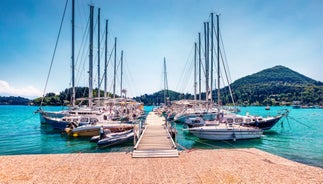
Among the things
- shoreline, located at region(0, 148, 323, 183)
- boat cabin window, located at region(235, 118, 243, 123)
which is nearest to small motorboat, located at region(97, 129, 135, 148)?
shoreline, located at region(0, 148, 323, 183)

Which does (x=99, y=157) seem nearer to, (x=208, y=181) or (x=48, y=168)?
(x=48, y=168)

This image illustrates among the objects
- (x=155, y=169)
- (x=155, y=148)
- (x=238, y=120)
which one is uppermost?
(x=238, y=120)

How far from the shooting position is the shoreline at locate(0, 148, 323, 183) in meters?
9.83

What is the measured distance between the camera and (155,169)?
1117 cm

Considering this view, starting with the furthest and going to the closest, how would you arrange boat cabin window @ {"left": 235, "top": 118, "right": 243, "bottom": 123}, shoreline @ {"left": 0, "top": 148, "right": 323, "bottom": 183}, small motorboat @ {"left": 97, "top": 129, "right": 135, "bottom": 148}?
boat cabin window @ {"left": 235, "top": 118, "right": 243, "bottom": 123}
small motorboat @ {"left": 97, "top": 129, "right": 135, "bottom": 148}
shoreline @ {"left": 0, "top": 148, "right": 323, "bottom": 183}

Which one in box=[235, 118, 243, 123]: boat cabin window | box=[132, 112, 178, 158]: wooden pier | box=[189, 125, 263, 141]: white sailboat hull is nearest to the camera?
box=[132, 112, 178, 158]: wooden pier

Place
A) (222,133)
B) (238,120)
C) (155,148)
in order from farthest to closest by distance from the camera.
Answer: (238,120) → (222,133) → (155,148)

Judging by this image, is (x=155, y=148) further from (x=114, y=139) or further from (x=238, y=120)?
(x=238, y=120)

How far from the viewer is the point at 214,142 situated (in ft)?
73.4

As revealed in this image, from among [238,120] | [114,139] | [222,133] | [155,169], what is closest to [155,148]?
[155,169]

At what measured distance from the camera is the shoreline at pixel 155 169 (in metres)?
9.83

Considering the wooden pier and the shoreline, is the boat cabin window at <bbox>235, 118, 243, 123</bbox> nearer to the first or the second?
the wooden pier

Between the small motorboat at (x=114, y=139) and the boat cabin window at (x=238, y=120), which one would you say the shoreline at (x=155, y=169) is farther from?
the boat cabin window at (x=238, y=120)

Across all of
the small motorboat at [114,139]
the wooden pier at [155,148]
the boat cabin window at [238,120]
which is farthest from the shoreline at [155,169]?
the boat cabin window at [238,120]
